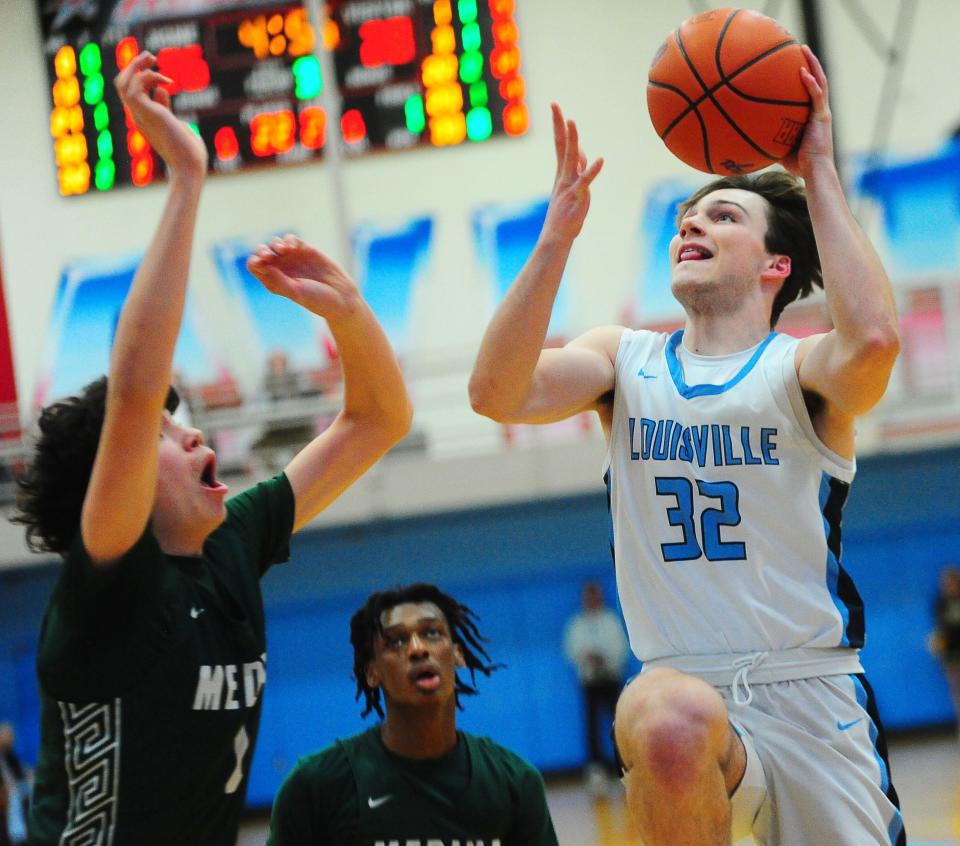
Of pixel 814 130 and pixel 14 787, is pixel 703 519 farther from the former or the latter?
pixel 14 787

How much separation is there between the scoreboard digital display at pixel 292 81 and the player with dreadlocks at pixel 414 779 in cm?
885

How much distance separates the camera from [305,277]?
350 centimetres

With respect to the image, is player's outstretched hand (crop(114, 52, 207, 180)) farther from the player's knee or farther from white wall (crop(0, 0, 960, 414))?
white wall (crop(0, 0, 960, 414))

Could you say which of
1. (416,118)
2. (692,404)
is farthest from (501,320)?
(416,118)

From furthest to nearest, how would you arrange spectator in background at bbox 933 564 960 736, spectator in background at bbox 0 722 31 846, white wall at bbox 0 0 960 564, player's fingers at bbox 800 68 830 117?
1. white wall at bbox 0 0 960 564
2. spectator in background at bbox 933 564 960 736
3. spectator in background at bbox 0 722 31 846
4. player's fingers at bbox 800 68 830 117

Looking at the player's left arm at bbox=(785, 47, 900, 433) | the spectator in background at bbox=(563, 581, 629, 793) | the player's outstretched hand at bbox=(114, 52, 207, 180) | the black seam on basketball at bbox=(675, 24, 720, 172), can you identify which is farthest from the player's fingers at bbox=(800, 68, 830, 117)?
the spectator in background at bbox=(563, 581, 629, 793)

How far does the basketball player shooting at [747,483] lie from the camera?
3.32 m

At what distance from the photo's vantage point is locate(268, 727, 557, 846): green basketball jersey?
3.90 meters

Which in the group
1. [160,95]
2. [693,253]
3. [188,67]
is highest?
[188,67]

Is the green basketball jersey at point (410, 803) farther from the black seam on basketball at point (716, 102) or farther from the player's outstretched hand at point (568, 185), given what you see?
the black seam on basketball at point (716, 102)

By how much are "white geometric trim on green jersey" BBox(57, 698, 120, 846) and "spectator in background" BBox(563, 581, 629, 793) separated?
10126 mm

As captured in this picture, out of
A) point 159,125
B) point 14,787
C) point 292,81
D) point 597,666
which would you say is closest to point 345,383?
point 159,125

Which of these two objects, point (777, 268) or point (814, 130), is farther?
point (777, 268)

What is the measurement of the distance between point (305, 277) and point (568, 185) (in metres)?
0.72
